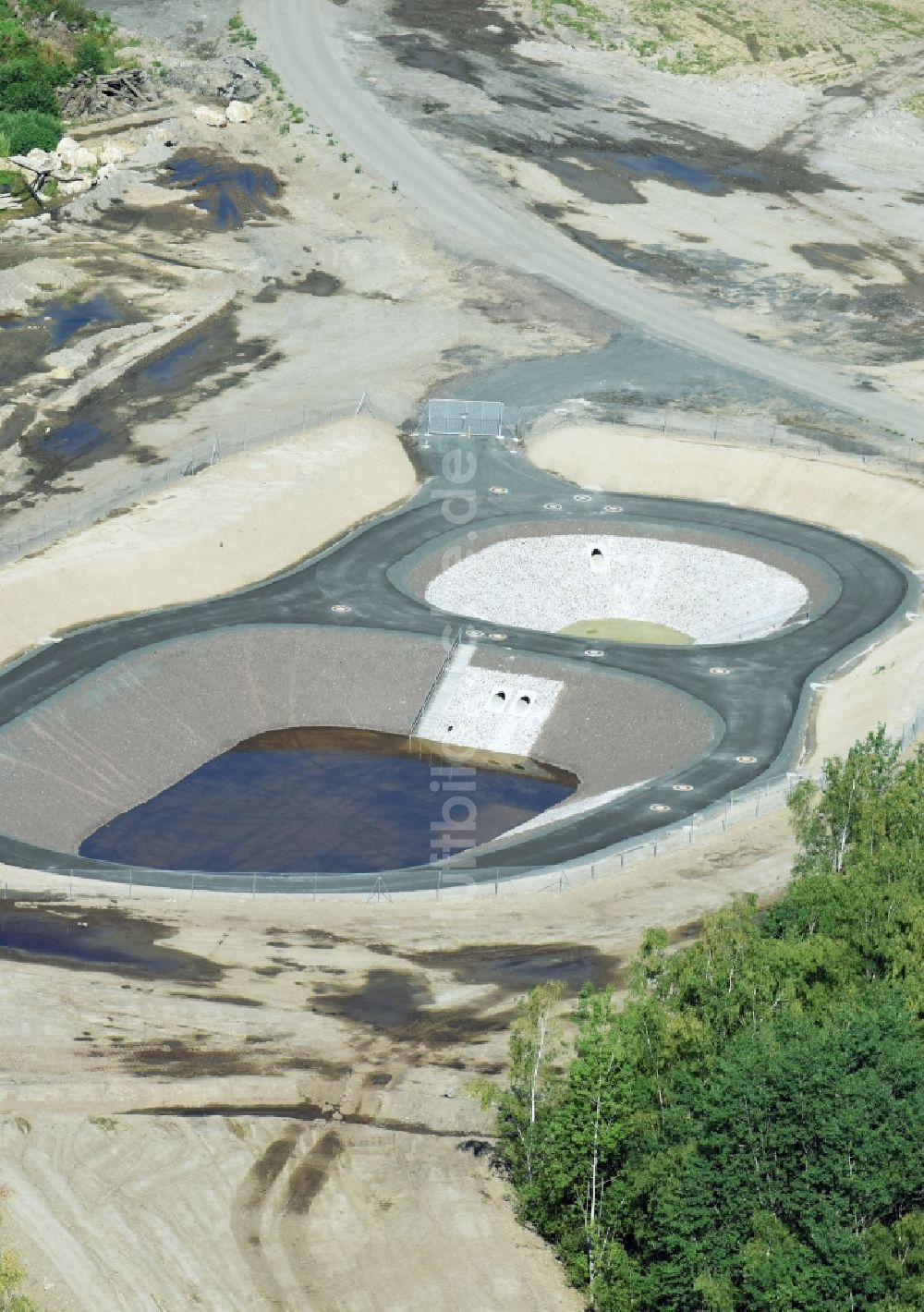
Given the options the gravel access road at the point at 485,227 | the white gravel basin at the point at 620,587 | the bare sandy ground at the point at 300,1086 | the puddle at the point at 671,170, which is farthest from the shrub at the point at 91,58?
the bare sandy ground at the point at 300,1086

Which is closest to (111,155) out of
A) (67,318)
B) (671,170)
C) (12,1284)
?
(67,318)

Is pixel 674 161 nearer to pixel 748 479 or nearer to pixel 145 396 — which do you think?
pixel 748 479

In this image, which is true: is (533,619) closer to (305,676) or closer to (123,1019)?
(305,676)

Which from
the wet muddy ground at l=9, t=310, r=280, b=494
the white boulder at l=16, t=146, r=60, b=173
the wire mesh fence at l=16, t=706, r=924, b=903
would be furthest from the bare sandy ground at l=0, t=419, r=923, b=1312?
the white boulder at l=16, t=146, r=60, b=173

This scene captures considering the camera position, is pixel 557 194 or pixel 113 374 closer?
pixel 113 374

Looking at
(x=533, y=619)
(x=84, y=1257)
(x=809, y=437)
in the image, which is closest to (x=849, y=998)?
(x=84, y=1257)

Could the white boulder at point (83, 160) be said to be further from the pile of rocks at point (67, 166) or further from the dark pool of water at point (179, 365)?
the dark pool of water at point (179, 365)
